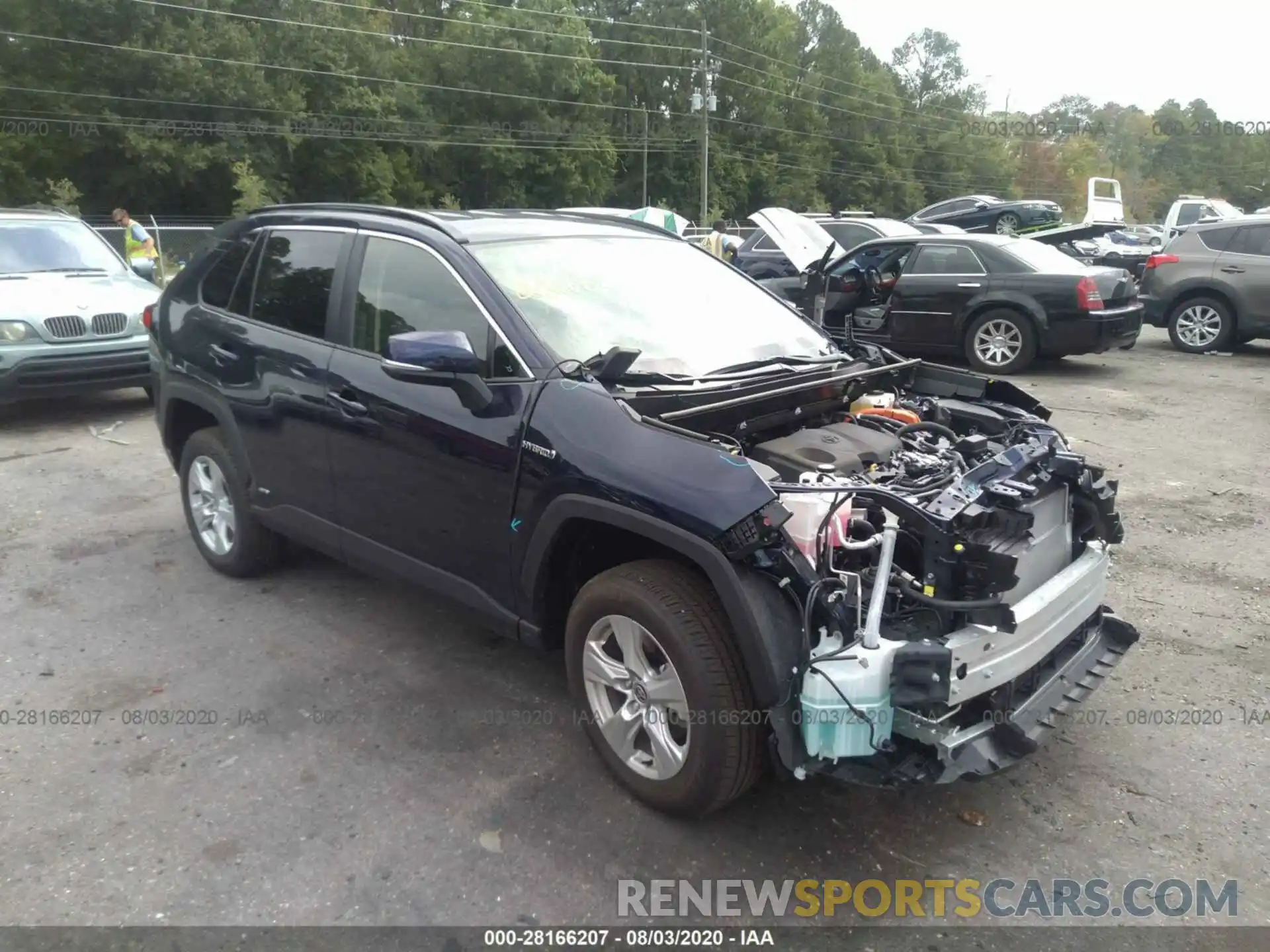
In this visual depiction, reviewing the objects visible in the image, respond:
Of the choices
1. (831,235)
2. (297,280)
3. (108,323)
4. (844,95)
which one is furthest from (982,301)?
(844,95)

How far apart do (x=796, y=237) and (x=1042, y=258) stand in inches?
240

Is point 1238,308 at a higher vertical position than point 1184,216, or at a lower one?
lower

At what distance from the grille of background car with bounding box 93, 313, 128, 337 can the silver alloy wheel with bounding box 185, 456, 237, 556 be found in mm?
4067

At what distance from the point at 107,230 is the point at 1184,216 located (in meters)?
23.3

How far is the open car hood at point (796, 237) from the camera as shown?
18.9ft

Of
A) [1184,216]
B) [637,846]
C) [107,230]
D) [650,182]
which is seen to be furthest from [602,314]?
[650,182]

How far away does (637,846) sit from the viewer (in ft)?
9.85

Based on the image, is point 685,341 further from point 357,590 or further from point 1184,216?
point 1184,216

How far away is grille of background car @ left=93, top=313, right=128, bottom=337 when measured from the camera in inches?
329

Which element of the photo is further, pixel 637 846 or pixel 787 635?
pixel 637 846

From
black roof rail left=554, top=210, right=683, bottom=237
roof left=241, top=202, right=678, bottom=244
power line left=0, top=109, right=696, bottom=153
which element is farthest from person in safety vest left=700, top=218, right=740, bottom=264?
power line left=0, top=109, right=696, bottom=153

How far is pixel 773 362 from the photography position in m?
3.92

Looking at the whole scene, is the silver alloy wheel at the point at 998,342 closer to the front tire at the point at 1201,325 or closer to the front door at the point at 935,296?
the front door at the point at 935,296

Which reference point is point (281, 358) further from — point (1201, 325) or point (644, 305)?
point (1201, 325)
